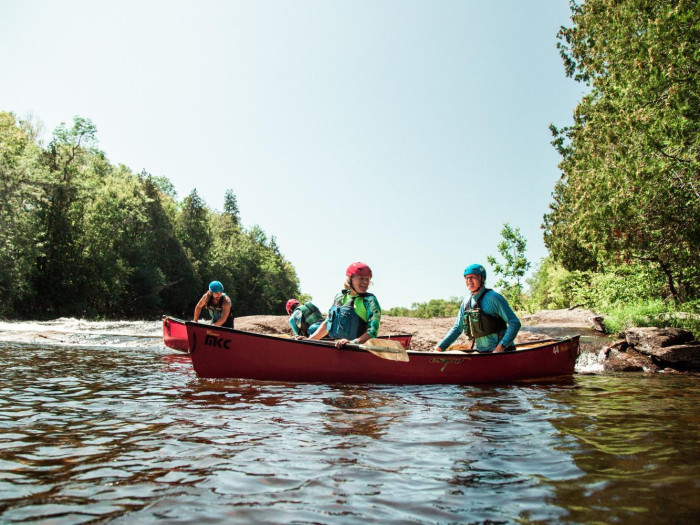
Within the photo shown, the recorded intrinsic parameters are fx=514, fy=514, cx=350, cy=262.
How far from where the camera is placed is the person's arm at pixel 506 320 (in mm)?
7965

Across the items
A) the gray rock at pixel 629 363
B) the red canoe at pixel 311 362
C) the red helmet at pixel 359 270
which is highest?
the red helmet at pixel 359 270

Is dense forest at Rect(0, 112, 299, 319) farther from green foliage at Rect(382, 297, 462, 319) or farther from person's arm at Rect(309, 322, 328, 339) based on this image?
green foliage at Rect(382, 297, 462, 319)

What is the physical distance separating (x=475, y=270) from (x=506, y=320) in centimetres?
91

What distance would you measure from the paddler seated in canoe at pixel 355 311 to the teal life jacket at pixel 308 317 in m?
1.88

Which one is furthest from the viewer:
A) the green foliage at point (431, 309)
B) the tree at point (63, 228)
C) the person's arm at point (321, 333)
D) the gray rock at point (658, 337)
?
the green foliage at point (431, 309)

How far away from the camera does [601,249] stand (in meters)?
15.7

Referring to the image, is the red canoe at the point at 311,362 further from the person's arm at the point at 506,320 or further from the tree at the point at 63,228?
the tree at the point at 63,228

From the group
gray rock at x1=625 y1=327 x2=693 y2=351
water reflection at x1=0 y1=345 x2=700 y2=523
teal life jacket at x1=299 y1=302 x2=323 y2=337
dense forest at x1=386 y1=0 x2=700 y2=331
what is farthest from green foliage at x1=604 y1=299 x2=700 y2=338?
teal life jacket at x1=299 y1=302 x2=323 y2=337

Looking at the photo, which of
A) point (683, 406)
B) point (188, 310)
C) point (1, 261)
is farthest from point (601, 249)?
point (188, 310)

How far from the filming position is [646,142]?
12.8 m

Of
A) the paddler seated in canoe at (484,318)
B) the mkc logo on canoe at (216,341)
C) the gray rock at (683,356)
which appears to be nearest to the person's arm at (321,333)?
the mkc logo on canoe at (216,341)

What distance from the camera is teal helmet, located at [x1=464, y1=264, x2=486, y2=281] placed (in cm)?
812

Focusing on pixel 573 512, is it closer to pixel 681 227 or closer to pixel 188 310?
pixel 681 227

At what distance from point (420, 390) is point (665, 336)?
6836 mm
